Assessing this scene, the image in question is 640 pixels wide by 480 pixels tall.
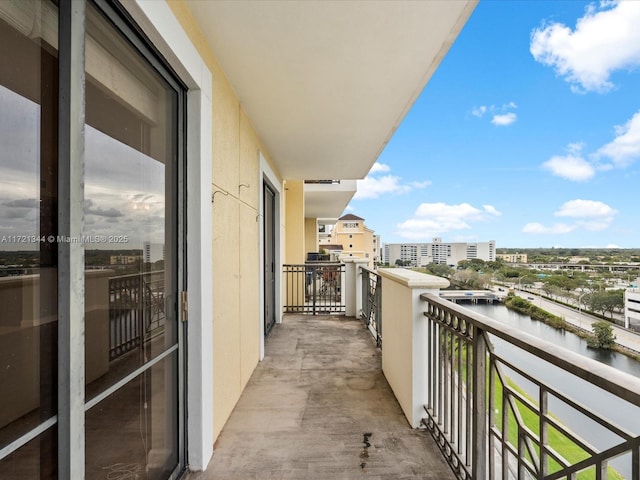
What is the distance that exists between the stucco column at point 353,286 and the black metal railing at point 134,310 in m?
4.10

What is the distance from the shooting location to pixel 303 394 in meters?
2.65

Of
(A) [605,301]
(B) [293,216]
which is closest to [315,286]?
(B) [293,216]

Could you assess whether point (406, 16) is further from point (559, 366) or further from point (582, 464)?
point (582, 464)

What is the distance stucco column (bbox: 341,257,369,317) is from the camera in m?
5.45

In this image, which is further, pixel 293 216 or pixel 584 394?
pixel 293 216

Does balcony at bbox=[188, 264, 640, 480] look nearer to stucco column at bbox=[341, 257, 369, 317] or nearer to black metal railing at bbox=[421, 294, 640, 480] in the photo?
black metal railing at bbox=[421, 294, 640, 480]

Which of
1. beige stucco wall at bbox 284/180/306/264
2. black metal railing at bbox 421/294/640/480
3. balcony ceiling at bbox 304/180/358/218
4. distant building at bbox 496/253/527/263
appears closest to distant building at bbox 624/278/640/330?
black metal railing at bbox 421/294/640/480

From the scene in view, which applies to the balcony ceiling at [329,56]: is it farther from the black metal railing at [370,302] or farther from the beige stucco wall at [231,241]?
the black metal railing at [370,302]

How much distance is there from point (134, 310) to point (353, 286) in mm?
4580

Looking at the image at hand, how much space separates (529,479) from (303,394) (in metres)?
1.74

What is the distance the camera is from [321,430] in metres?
2.13

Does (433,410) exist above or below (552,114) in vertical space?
below

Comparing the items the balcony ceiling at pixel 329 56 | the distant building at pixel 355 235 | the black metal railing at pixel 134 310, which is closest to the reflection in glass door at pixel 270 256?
the balcony ceiling at pixel 329 56

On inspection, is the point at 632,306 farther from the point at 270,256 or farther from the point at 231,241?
the point at 270,256
